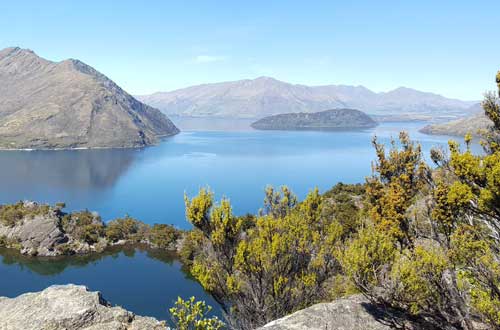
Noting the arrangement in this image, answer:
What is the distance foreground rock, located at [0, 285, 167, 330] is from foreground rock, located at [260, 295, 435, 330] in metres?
6.68

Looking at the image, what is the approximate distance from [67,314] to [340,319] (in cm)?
1352

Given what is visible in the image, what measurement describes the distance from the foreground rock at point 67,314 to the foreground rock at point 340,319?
6.68 meters

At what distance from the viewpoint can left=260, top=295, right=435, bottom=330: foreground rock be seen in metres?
15.4

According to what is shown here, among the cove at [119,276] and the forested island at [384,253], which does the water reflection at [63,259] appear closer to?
the cove at [119,276]

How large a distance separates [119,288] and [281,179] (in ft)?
417

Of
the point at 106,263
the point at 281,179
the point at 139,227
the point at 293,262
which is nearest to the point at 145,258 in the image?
the point at 106,263

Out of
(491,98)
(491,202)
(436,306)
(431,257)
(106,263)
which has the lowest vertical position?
(106,263)

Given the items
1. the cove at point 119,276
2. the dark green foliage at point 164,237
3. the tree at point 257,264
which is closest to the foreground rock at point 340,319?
the tree at point 257,264

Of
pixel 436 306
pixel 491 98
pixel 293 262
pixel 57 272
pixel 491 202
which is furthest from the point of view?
pixel 57 272

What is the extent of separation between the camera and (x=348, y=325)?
15750 millimetres

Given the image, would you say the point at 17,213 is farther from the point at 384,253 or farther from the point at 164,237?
the point at 384,253

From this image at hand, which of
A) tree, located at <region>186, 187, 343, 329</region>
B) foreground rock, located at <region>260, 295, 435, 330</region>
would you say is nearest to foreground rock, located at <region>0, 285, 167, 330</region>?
tree, located at <region>186, 187, 343, 329</region>

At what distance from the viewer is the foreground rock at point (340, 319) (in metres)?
15.4

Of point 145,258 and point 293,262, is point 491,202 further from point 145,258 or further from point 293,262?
point 145,258
